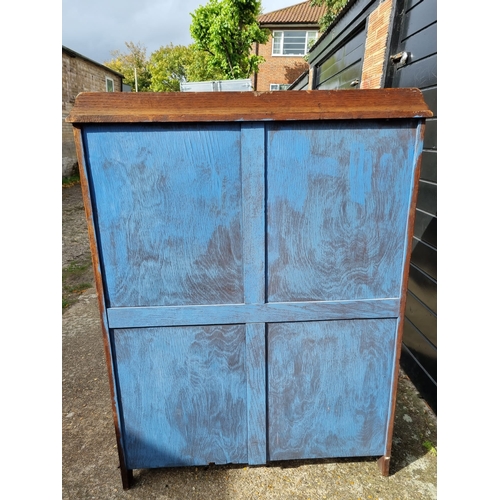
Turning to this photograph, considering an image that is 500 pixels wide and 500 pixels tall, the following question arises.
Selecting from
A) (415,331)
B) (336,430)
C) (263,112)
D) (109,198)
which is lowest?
(336,430)

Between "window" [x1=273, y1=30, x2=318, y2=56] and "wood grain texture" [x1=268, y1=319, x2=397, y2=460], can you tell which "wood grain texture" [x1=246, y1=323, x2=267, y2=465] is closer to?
"wood grain texture" [x1=268, y1=319, x2=397, y2=460]

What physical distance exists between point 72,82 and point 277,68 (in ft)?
36.9

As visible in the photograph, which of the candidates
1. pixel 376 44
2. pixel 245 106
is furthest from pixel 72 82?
pixel 245 106

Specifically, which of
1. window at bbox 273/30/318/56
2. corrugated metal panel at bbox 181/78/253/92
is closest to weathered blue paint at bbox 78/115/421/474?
corrugated metal panel at bbox 181/78/253/92

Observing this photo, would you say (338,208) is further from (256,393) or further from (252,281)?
(256,393)

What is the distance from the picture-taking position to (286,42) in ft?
64.2

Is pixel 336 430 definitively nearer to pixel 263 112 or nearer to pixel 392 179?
pixel 392 179

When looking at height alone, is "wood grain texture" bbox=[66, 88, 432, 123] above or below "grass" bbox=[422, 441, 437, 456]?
above

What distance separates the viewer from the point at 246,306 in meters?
1.77

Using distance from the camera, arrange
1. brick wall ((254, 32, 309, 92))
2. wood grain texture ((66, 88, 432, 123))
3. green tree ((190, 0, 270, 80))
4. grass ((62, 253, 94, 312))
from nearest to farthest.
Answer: wood grain texture ((66, 88, 432, 123)), grass ((62, 253, 94, 312)), green tree ((190, 0, 270, 80)), brick wall ((254, 32, 309, 92))

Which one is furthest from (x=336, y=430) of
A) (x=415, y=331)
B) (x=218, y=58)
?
(x=218, y=58)

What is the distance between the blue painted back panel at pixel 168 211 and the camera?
1.55 m

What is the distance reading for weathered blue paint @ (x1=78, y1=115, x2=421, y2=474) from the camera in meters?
1.58
